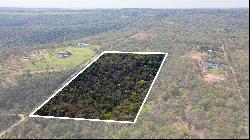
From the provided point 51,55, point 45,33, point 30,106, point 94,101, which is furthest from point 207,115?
point 45,33

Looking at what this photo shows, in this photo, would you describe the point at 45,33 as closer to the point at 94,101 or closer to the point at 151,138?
the point at 94,101

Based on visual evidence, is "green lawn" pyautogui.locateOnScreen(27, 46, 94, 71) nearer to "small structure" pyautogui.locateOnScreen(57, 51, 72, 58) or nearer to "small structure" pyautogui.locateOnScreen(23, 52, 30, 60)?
"small structure" pyautogui.locateOnScreen(57, 51, 72, 58)

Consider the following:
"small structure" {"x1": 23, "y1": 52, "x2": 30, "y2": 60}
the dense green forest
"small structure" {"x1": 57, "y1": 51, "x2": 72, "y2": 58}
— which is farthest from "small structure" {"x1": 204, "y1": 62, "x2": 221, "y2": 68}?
"small structure" {"x1": 23, "y1": 52, "x2": 30, "y2": 60}

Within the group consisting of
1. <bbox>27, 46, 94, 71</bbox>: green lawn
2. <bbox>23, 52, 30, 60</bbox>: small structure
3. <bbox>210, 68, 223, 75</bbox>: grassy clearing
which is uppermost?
<bbox>210, 68, 223, 75</bbox>: grassy clearing

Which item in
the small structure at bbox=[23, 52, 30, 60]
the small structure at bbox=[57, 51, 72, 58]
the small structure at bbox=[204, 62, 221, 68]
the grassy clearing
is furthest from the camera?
the small structure at bbox=[23, 52, 30, 60]

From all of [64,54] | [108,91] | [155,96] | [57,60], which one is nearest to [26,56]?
[64,54]

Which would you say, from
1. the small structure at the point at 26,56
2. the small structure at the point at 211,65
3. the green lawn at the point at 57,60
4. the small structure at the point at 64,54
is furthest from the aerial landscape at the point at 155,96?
the small structure at the point at 26,56
